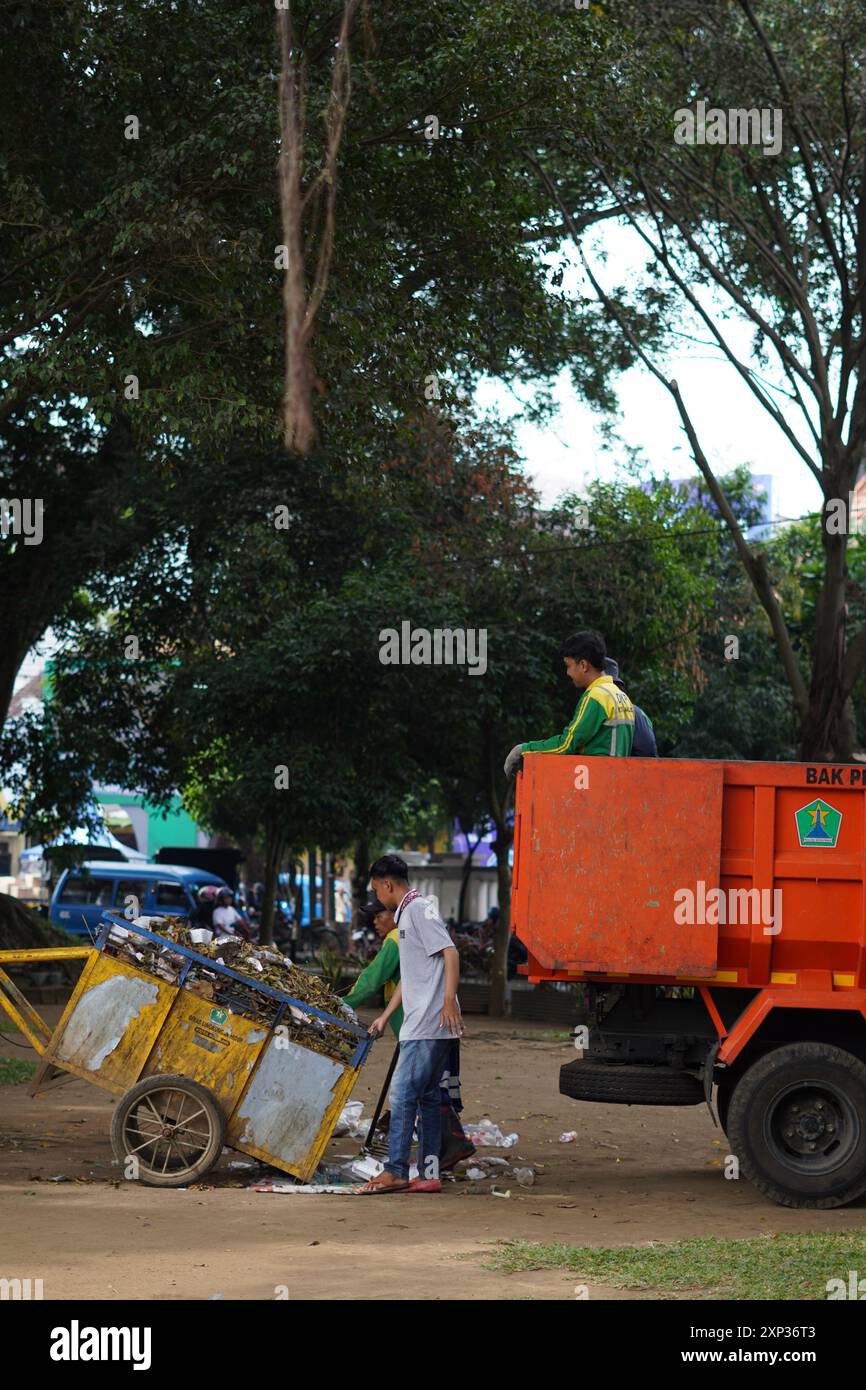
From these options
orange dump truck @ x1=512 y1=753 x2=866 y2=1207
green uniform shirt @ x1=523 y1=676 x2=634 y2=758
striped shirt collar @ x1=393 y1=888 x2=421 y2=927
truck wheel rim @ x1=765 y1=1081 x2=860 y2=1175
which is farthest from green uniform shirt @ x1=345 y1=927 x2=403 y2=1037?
truck wheel rim @ x1=765 y1=1081 x2=860 y2=1175

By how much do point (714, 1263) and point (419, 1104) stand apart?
2420 millimetres

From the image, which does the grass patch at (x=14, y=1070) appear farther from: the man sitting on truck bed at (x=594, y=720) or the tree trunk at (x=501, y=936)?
the tree trunk at (x=501, y=936)

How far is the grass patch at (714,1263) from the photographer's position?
5.95 meters

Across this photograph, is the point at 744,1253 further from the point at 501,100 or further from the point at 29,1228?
the point at 501,100

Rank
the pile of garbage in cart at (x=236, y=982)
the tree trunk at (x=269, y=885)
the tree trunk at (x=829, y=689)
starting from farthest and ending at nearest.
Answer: the tree trunk at (x=269, y=885), the tree trunk at (x=829, y=689), the pile of garbage in cart at (x=236, y=982)

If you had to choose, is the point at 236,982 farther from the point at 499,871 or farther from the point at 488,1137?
the point at 499,871

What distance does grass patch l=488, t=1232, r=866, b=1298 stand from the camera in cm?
595

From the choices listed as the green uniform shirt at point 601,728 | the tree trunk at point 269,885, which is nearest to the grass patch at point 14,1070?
the green uniform shirt at point 601,728

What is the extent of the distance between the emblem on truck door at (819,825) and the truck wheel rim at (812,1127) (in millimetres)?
1237

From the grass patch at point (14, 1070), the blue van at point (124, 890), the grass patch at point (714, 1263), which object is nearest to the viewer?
the grass patch at point (714, 1263)

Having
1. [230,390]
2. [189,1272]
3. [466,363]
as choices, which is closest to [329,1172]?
[189,1272]

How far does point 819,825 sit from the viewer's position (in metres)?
8.34

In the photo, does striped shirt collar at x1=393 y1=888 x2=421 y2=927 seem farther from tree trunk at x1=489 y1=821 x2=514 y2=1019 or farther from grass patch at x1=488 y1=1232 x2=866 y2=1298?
tree trunk at x1=489 y1=821 x2=514 y2=1019

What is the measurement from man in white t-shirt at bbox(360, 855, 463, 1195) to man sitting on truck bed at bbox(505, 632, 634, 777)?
0.97 metres
